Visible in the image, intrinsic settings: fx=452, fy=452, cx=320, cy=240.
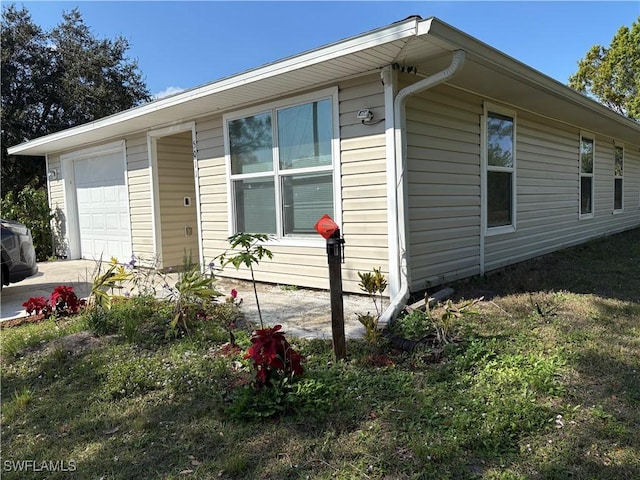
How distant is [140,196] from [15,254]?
2558 mm

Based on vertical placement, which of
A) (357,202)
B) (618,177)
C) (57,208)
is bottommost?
(357,202)

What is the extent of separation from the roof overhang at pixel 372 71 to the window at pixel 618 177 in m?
3.50

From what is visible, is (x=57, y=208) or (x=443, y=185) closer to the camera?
(x=443, y=185)

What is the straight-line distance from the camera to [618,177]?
35.4ft

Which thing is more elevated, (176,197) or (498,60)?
(498,60)

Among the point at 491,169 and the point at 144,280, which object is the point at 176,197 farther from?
the point at 491,169

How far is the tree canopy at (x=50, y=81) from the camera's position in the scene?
13305 mm

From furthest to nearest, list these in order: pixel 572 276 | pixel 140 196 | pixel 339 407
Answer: pixel 140 196
pixel 572 276
pixel 339 407

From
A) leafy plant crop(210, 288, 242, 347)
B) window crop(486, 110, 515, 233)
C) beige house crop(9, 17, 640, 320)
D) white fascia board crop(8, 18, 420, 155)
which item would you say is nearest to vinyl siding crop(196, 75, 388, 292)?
beige house crop(9, 17, 640, 320)

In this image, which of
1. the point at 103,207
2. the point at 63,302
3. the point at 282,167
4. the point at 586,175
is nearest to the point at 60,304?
the point at 63,302

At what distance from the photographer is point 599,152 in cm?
962

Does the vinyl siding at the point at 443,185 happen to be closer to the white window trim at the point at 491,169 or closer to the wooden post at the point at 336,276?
the white window trim at the point at 491,169

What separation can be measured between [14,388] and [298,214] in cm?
321

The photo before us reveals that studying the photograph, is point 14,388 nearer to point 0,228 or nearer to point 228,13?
point 0,228
